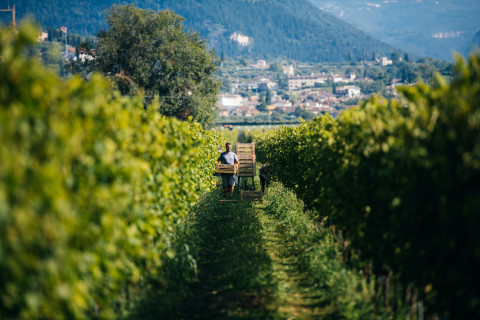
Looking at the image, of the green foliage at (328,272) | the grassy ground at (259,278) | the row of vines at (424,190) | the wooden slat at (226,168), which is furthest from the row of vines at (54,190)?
the wooden slat at (226,168)

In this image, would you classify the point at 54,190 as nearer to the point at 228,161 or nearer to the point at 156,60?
the point at 228,161

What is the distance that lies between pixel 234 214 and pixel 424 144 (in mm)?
8755

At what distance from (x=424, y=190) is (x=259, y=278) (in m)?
3.32

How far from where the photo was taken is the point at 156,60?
173ft

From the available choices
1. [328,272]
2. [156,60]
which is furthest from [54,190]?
[156,60]

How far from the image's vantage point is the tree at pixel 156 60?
5112 centimetres

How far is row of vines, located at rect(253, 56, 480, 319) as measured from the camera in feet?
12.9

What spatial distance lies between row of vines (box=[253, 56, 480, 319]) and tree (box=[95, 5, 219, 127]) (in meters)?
45.3

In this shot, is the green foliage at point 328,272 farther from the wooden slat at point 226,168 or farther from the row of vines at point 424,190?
the wooden slat at point 226,168

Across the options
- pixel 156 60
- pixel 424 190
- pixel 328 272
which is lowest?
pixel 328 272

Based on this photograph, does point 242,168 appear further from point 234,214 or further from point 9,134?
point 9,134

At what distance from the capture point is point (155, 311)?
587 centimetres

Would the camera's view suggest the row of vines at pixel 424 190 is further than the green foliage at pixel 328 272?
No

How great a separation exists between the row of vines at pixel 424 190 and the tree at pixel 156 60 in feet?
149
